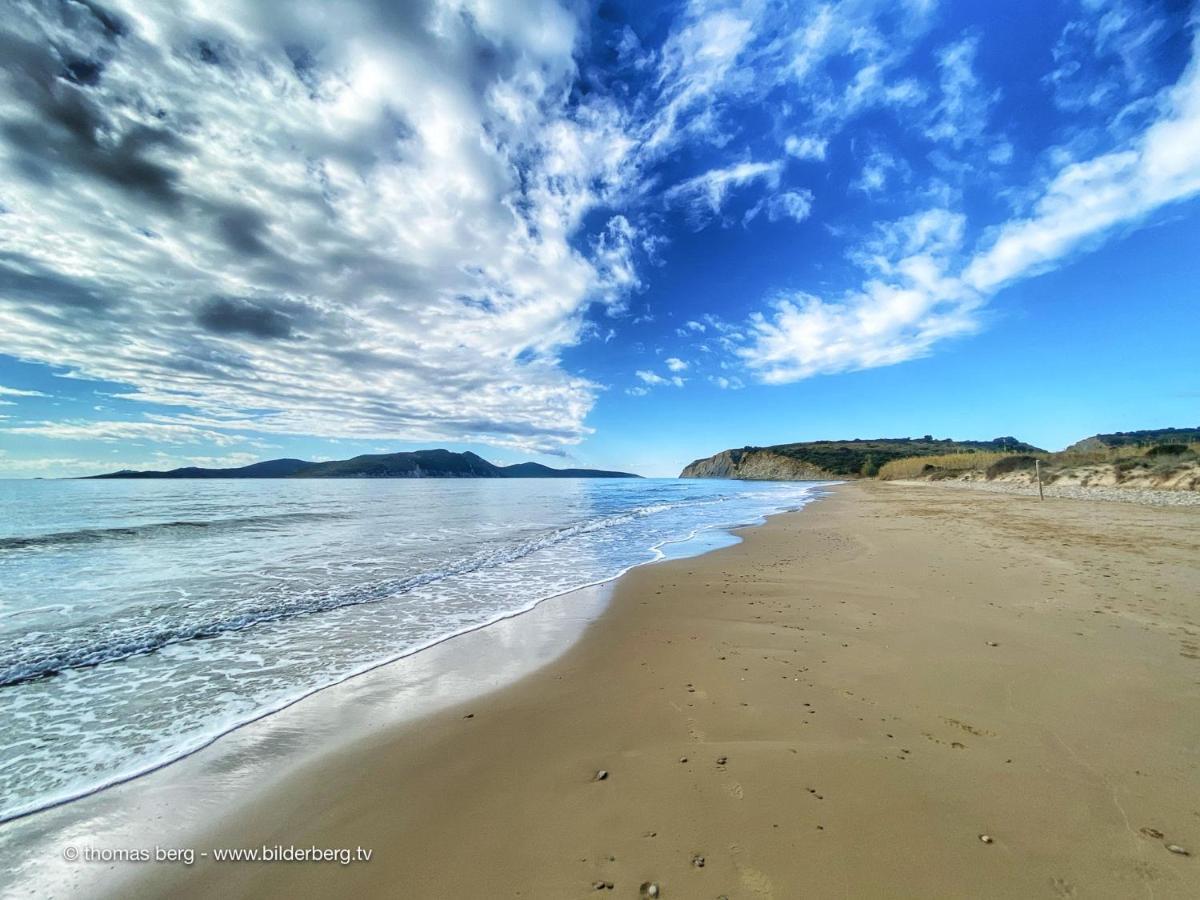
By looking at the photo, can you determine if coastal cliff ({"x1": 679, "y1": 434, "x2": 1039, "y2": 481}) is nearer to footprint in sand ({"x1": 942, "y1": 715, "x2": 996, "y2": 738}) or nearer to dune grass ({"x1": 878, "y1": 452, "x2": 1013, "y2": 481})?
dune grass ({"x1": 878, "y1": 452, "x2": 1013, "y2": 481})

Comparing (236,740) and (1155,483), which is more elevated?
(1155,483)

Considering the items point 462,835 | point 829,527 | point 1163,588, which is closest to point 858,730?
point 462,835

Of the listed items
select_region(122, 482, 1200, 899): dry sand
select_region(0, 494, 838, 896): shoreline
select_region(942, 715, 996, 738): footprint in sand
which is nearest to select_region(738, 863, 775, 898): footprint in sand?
select_region(122, 482, 1200, 899): dry sand

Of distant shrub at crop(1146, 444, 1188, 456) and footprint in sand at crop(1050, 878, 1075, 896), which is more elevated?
distant shrub at crop(1146, 444, 1188, 456)

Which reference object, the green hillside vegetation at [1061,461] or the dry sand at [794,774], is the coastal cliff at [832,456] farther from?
the dry sand at [794,774]

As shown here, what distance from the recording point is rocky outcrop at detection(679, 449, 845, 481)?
124231mm

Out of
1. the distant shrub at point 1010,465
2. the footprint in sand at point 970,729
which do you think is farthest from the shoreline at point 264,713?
the distant shrub at point 1010,465

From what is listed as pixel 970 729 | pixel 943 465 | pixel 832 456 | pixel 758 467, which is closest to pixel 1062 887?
pixel 970 729

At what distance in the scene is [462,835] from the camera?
295 cm

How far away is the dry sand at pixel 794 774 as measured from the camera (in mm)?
2551

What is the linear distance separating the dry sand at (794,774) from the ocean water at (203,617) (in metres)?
2.12

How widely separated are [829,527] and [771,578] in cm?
1087

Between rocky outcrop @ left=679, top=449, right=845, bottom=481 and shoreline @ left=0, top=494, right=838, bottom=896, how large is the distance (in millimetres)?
119393

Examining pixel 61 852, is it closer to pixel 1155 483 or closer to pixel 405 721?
pixel 405 721
